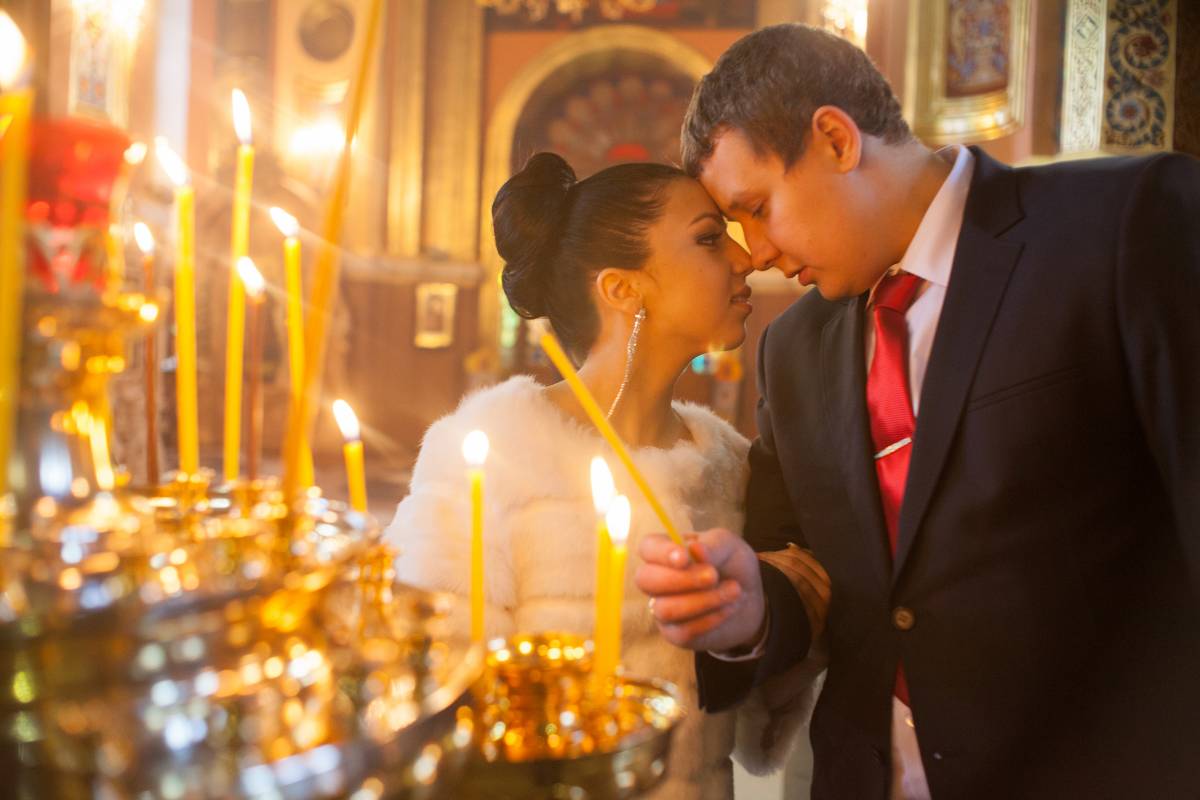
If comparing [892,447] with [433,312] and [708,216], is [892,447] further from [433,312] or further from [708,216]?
[433,312]

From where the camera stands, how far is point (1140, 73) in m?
5.43

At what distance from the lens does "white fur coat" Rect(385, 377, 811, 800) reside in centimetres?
158

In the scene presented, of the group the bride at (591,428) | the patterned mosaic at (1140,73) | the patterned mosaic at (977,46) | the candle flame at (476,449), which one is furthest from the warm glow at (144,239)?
the patterned mosaic at (977,46)

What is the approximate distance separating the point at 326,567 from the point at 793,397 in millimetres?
1309

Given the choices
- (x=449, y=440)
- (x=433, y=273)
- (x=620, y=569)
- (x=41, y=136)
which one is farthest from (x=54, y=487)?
(x=433, y=273)

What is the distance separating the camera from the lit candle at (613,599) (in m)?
0.59

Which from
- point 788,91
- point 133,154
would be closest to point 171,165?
point 133,154

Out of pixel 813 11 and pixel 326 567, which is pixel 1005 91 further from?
pixel 326 567

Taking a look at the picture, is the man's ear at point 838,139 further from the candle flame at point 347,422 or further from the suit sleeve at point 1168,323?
the candle flame at point 347,422

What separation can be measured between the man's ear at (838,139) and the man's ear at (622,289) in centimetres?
42

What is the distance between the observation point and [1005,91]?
314 inches

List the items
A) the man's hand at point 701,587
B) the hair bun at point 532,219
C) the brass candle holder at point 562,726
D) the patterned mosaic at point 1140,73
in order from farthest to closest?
the patterned mosaic at point 1140,73 → the hair bun at point 532,219 → the man's hand at point 701,587 → the brass candle holder at point 562,726

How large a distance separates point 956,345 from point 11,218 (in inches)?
50.4

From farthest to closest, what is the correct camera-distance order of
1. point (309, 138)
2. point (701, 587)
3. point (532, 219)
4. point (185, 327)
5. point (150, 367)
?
point (309, 138) → point (532, 219) → point (701, 587) → point (150, 367) → point (185, 327)
